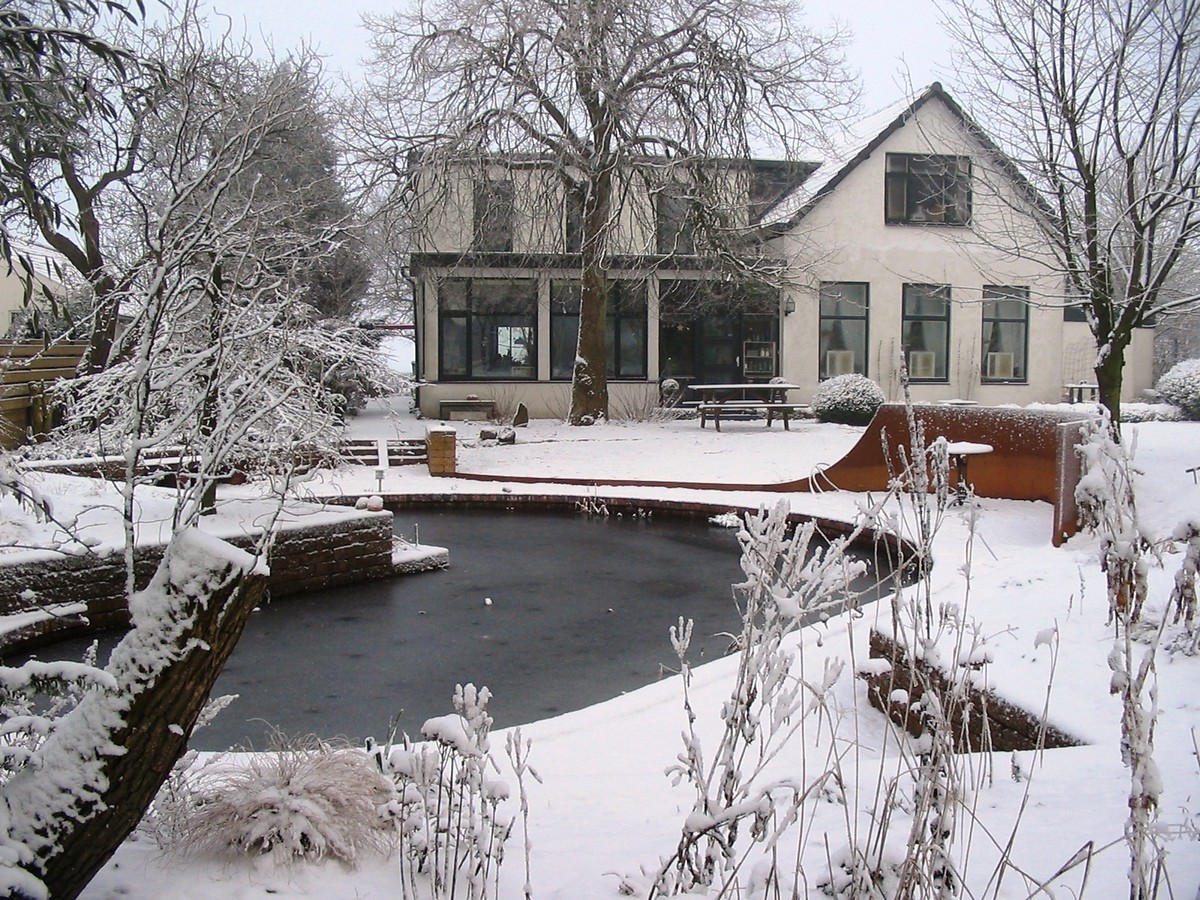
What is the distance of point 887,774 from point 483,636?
131 inches

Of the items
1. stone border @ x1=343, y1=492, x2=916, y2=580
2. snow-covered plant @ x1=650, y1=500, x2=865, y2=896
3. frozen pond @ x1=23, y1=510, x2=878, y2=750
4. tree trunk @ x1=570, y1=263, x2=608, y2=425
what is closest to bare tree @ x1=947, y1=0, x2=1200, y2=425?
stone border @ x1=343, y1=492, x2=916, y2=580

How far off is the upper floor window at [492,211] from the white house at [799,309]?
1.41 metres

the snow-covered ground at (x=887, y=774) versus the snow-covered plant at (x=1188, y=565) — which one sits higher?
the snow-covered plant at (x=1188, y=565)

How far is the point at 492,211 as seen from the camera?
17.6m

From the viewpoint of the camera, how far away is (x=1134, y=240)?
9.16 meters

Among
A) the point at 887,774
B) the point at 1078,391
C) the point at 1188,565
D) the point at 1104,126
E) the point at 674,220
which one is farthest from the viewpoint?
the point at 1078,391

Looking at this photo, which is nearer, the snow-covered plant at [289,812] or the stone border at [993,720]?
the snow-covered plant at [289,812]

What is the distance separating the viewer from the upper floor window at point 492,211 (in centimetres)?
1728

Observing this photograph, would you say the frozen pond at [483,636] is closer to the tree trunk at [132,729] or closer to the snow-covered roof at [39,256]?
the tree trunk at [132,729]

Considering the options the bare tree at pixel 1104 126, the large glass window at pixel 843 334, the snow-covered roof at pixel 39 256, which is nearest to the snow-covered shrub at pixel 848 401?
the large glass window at pixel 843 334

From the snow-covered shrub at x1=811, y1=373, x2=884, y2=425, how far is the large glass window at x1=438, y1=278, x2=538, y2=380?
6.71 metres

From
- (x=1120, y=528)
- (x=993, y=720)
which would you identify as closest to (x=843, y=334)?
(x=993, y=720)

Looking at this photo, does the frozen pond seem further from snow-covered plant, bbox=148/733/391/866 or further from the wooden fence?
the wooden fence

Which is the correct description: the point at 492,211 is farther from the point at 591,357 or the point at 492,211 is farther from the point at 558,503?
the point at 558,503
